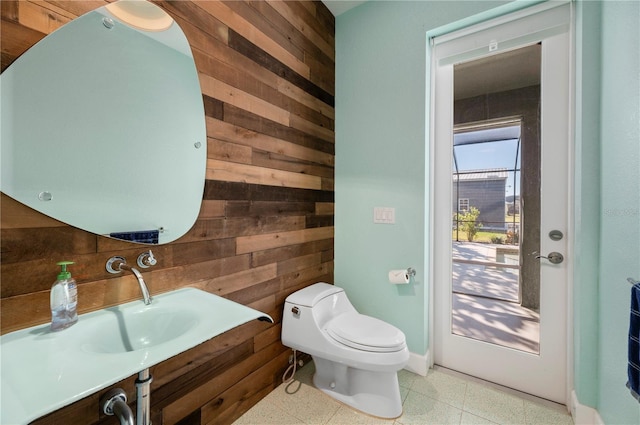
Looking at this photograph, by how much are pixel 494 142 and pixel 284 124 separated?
142 centimetres

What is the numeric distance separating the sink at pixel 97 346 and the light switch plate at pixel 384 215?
1323 millimetres

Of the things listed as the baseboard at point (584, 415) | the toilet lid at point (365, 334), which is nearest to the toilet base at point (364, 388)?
the toilet lid at point (365, 334)

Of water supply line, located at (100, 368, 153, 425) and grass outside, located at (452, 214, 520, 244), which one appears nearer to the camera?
water supply line, located at (100, 368, 153, 425)

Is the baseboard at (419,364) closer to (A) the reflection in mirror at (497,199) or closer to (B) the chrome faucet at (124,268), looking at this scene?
(A) the reflection in mirror at (497,199)

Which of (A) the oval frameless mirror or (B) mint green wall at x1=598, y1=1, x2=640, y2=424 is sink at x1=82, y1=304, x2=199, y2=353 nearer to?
(A) the oval frameless mirror

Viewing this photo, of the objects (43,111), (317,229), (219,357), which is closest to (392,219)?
(317,229)

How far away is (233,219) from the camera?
4.80ft

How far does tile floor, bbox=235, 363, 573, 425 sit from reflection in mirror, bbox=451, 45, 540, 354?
12.3 inches

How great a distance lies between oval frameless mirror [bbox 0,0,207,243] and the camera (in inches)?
33.4

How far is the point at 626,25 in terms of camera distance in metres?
1.16

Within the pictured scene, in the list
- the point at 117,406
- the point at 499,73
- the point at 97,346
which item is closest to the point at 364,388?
the point at 117,406

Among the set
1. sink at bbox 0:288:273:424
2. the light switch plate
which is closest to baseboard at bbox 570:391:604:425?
the light switch plate

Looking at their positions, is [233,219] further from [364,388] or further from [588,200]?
[588,200]

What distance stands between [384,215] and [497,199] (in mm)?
752
